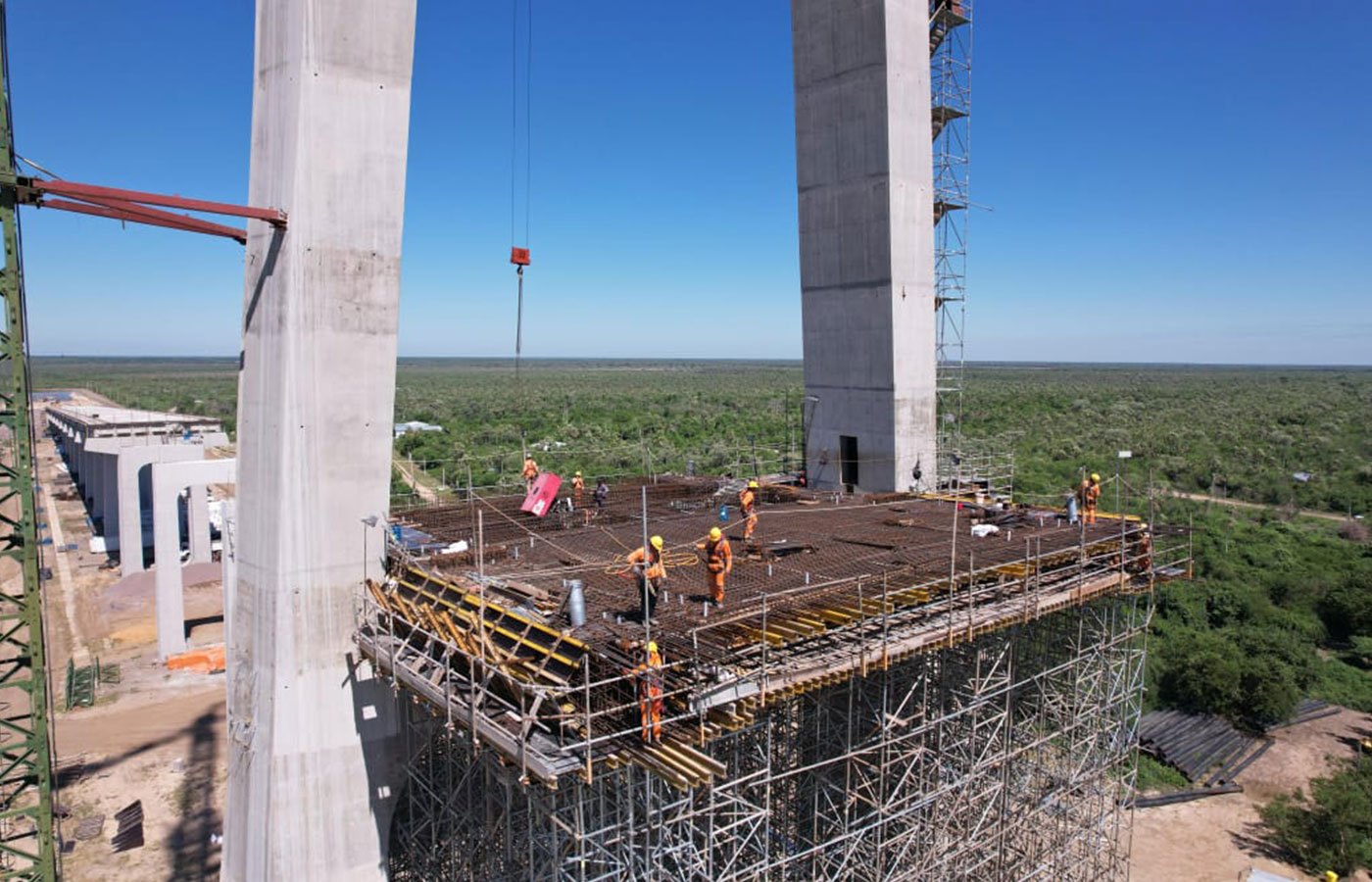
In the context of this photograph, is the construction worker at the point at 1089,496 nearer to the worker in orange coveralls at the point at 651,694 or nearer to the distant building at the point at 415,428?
the worker in orange coveralls at the point at 651,694

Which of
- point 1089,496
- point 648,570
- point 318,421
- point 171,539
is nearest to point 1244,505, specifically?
point 1089,496

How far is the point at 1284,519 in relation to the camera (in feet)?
166

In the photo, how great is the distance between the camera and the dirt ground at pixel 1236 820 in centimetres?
2027

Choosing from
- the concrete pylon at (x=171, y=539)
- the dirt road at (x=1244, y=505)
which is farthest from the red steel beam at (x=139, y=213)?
the dirt road at (x=1244, y=505)

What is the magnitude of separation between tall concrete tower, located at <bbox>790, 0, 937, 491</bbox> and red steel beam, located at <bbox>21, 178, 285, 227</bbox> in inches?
597

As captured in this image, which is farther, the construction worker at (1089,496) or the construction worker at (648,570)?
the construction worker at (1089,496)

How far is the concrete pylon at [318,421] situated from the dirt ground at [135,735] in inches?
227

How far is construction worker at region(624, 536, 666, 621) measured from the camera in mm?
10206

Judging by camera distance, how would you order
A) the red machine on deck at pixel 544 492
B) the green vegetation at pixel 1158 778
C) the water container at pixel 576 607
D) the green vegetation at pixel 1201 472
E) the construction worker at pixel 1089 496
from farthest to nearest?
1. the green vegetation at pixel 1201 472
2. the green vegetation at pixel 1158 778
3. the construction worker at pixel 1089 496
4. the red machine on deck at pixel 544 492
5. the water container at pixel 576 607

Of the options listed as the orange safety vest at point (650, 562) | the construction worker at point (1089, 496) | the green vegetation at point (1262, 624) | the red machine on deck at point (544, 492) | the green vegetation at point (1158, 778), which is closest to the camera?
the orange safety vest at point (650, 562)

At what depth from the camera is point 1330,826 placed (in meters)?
20.4

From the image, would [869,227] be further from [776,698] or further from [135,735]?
[135,735]

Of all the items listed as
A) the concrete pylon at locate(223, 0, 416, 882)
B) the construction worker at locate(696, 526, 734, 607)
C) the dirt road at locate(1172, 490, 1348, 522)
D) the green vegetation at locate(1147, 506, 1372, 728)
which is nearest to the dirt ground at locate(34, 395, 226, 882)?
the concrete pylon at locate(223, 0, 416, 882)

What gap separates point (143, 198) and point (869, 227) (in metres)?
16.9
